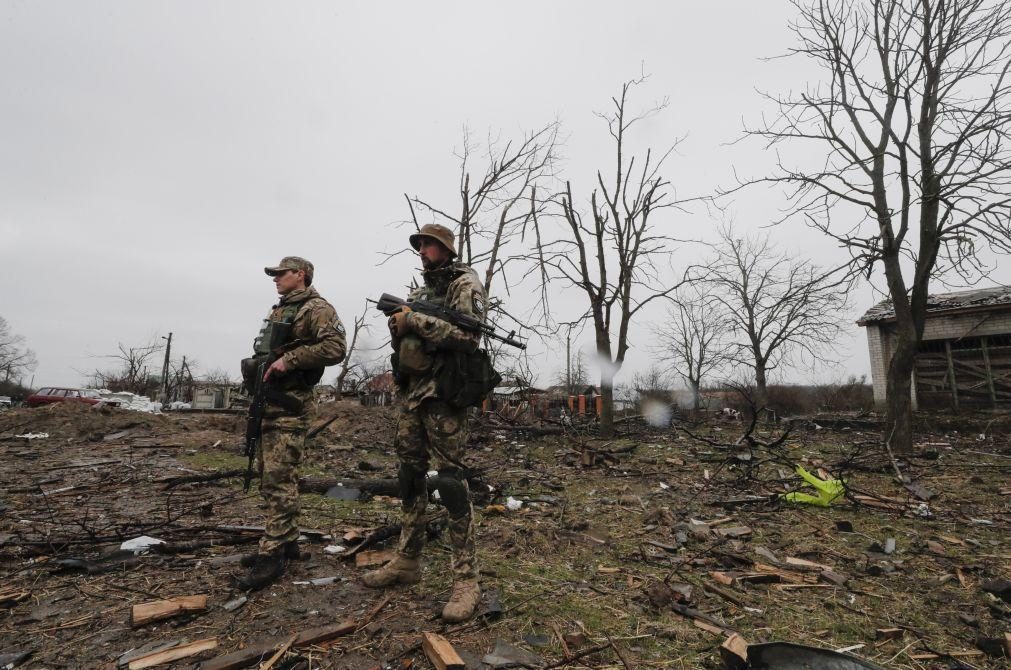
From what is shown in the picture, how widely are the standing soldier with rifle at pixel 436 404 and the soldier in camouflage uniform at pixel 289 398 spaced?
60cm

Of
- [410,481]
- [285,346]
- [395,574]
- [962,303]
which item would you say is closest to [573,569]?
[395,574]

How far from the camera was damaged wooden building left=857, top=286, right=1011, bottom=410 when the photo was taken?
13.9 metres

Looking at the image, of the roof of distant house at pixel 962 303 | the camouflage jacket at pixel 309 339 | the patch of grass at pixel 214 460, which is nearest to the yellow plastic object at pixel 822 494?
the camouflage jacket at pixel 309 339

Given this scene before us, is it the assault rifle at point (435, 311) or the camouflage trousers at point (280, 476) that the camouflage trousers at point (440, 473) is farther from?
the camouflage trousers at point (280, 476)

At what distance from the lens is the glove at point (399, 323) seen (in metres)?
2.97

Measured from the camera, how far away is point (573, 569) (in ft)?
11.7

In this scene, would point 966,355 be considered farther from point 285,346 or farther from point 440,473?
point 285,346

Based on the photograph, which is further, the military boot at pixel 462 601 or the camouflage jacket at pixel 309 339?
the camouflage jacket at pixel 309 339

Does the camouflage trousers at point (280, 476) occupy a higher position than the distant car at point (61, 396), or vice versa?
the distant car at point (61, 396)

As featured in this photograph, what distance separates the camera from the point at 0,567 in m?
3.27

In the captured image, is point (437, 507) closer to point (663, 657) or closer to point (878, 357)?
point (663, 657)

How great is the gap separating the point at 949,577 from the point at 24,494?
9326 mm

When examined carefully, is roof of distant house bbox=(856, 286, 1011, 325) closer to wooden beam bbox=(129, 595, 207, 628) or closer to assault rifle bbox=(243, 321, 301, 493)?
assault rifle bbox=(243, 321, 301, 493)

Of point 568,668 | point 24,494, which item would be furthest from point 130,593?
point 24,494
